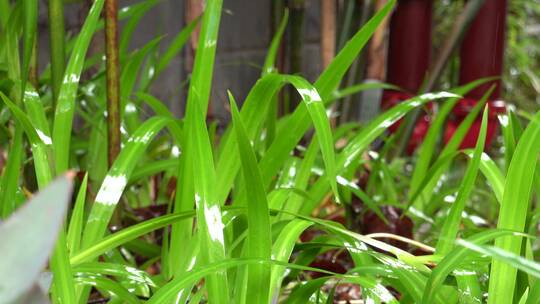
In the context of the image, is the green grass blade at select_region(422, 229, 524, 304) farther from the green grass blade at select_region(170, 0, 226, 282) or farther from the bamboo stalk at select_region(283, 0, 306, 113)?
the bamboo stalk at select_region(283, 0, 306, 113)

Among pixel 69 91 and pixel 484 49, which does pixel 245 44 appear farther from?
pixel 69 91


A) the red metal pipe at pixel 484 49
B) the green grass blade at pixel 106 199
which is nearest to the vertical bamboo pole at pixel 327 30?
the red metal pipe at pixel 484 49

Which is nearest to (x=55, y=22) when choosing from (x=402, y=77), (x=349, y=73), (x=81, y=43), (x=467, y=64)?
(x=81, y=43)

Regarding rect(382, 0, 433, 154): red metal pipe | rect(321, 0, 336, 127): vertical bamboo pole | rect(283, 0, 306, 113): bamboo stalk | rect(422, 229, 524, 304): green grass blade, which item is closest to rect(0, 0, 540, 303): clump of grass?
rect(422, 229, 524, 304): green grass blade

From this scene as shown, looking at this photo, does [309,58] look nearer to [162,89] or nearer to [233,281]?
[162,89]

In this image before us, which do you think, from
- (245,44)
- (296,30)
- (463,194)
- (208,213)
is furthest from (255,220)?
(245,44)
